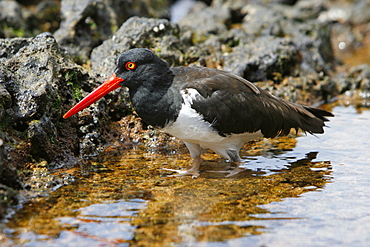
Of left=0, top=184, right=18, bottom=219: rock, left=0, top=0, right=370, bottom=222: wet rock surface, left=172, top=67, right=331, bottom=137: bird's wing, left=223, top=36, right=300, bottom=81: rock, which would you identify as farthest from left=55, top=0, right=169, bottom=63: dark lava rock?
left=0, top=184, right=18, bottom=219: rock

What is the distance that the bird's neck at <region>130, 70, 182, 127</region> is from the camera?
5590 millimetres

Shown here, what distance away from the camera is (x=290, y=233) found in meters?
4.18

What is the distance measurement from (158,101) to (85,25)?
446cm

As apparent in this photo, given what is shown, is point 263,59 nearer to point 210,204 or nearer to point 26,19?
point 210,204

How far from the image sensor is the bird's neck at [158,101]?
18.3ft

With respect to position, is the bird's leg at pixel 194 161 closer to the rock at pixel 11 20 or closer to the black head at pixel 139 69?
the black head at pixel 139 69

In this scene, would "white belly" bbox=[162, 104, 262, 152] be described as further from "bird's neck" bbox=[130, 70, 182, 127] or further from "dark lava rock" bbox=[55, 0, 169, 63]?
"dark lava rock" bbox=[55, 0, 169, 63]

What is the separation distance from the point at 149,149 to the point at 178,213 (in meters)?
2.37

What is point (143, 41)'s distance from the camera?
8.15 metres

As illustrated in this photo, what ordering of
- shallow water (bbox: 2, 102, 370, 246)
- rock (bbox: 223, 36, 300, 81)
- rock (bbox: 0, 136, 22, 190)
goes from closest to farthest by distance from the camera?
shallow water (bbox: 2, 102, 370, 246), rock (bbox: 0, 136, 22, 190), rock (bbox: 223, 36, 300, 81)

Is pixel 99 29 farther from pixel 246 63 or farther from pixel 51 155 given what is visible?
pixel 51 155

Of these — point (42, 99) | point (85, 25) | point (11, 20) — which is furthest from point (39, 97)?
point (11, 20)

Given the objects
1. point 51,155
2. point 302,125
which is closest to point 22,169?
point 51,155

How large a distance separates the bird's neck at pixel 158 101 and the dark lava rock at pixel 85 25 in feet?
10.2
